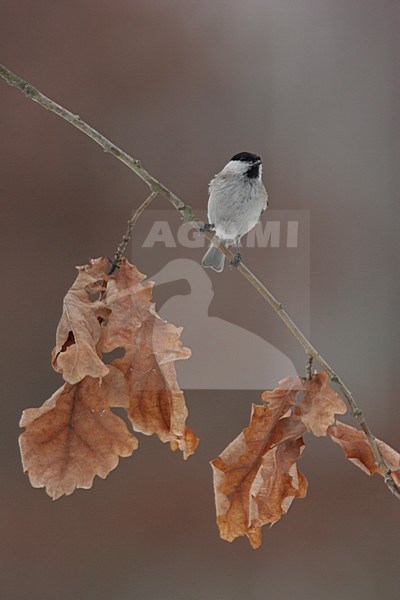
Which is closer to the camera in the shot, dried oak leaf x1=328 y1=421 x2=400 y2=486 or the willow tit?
dried oak leaf x1=328 y1=421 x2=400 y2=486

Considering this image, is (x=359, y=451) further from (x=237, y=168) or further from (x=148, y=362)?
(x=237, y=168)

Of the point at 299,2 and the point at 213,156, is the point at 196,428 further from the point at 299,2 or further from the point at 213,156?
the point at 299,2

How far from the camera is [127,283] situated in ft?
1.29

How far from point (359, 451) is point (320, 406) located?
0.04 meters

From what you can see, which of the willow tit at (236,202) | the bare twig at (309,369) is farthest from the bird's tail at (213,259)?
the bare twig at (309,369)

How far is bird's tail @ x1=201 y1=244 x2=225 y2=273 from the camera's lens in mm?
786

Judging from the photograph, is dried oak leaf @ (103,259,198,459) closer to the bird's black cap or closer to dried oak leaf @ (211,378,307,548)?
dried oak leaf @ (211,378,307,548)

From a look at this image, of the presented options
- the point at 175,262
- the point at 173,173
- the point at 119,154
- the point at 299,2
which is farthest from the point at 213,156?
the point at 119,154

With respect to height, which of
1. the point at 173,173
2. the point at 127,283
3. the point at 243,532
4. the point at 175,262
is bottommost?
the point at 243,532

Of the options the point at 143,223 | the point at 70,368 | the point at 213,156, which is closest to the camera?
the point at 70,368

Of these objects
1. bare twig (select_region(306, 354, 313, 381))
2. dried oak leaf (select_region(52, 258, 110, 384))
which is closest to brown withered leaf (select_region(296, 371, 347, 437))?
bare twig (select_region(306, 354, 313, 381))

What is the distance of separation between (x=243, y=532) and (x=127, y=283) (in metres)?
0.16

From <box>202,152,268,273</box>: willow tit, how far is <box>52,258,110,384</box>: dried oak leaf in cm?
33

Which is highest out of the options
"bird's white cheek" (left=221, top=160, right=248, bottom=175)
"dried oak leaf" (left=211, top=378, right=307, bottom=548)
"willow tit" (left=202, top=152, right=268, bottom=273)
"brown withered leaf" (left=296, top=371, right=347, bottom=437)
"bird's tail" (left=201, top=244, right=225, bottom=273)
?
"bird's white cheek" (left=221, top=160, right=248, bottom=175)
